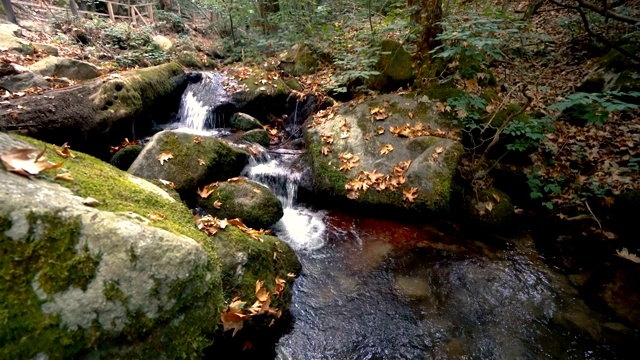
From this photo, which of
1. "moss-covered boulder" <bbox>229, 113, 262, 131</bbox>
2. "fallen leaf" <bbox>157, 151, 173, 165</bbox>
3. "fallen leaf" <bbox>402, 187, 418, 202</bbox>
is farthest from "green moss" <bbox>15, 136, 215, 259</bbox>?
"moss-covered boulder" <bbox>229, 113, 262, 131</bbox>

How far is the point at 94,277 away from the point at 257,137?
656 cm

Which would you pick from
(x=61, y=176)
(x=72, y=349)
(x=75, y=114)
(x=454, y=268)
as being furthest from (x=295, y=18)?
(x=72, y=349)

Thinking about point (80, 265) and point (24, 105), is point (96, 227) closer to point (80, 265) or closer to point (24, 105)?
point (80, 265)

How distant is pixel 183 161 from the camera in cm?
514

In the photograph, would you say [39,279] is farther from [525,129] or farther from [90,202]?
[525,129]

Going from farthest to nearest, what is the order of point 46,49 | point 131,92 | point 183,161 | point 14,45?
point 46,49
point 14,45
point 131,92
point 183,161

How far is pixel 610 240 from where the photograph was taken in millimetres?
5082

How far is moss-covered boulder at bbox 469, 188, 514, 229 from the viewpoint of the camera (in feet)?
17.5

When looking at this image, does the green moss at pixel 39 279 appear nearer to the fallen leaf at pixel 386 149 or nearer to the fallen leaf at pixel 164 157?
the fallen leaf at pixel 164 157

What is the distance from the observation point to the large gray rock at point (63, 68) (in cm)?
709

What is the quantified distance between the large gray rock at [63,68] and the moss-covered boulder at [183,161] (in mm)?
4251

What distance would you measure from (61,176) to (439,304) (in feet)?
13.5

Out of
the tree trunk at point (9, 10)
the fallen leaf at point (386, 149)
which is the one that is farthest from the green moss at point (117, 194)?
the tree trunk at point (9, 10)

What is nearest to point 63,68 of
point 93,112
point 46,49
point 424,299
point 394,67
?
point 93,112
